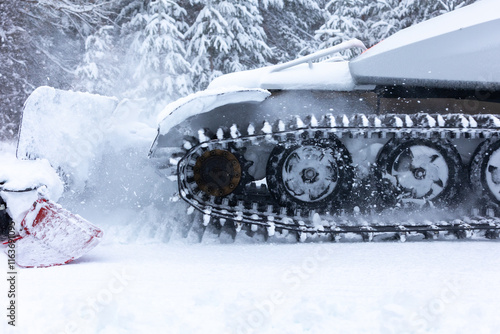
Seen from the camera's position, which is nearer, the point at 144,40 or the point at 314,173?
the point at 314,173

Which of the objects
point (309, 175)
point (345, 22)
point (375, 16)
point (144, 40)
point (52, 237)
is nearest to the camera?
point (52, 237)

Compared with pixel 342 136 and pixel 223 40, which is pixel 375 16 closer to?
pixel 223 40

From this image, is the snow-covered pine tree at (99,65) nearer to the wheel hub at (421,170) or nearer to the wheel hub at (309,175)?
the wheel hub at (309,175)

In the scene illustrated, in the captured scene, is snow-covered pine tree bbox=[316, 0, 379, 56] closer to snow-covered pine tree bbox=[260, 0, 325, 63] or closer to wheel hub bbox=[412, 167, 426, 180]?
snow-covered pine tree bbox=[260, 0, 325, 63]

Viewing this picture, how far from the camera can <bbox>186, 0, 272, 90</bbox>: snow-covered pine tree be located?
12883 millimetres

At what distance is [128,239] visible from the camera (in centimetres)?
350

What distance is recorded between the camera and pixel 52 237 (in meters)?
2.97

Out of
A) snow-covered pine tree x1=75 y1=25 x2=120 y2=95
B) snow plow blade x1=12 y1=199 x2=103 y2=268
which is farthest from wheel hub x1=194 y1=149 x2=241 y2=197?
snow-covered pine tree x1=75 y1=25 x2=120 y2=95

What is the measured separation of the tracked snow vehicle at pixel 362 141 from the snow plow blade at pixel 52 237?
2.47 feet

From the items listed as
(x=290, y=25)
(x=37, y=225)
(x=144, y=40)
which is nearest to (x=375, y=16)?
(x=290, y=25)

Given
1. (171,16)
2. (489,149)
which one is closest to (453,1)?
(171,16)

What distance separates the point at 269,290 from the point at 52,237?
164 centimetres

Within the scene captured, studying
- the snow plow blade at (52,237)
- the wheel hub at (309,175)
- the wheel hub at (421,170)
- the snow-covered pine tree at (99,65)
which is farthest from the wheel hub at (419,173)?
the snow-covered pine tree at (99,65)

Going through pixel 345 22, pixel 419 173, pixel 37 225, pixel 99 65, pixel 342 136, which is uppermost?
pixel 345 22
